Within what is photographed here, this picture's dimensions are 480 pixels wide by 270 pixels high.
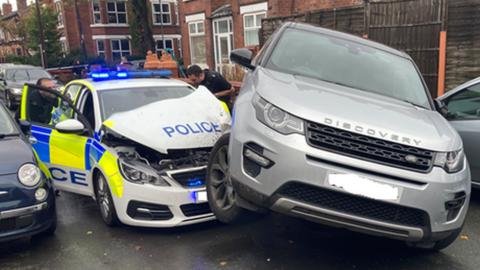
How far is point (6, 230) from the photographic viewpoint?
379cm

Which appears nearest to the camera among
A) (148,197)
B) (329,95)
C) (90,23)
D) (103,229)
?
(329,95)

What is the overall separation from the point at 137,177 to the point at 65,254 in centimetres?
98

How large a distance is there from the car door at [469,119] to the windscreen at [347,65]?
1.10m

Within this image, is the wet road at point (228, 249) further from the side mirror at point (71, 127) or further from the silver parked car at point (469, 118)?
the side mirror at point (71, 127)

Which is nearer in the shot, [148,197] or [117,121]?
[148,197]

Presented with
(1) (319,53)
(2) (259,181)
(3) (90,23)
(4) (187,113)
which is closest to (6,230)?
(4) (187,113)

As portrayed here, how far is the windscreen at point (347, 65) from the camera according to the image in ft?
13.0

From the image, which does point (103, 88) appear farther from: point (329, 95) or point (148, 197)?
point (329, 95)

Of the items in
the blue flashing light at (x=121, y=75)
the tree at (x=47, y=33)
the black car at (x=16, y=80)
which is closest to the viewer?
the blue flashing light at (x=121, y=75)

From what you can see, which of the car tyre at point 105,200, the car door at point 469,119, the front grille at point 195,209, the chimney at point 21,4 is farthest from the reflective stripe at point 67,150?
the chimney at point 21,4

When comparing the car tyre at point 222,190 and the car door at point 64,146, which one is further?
the car door at point 64,146

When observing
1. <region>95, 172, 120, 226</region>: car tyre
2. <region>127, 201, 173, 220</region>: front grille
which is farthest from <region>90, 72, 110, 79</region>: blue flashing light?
→ <region>127, 201, 173, 220</region>: front grille

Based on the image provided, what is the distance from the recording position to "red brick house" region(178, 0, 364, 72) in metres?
17.0

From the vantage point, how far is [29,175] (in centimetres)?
399
